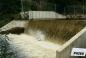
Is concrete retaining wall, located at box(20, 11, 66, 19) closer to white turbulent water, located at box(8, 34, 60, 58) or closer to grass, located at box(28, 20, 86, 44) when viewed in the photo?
grass, located at box(28, 20, 86, 44)

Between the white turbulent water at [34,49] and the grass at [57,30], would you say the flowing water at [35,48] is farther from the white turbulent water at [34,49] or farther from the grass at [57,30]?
the grass at [57,30]

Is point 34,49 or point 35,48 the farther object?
point 35,48

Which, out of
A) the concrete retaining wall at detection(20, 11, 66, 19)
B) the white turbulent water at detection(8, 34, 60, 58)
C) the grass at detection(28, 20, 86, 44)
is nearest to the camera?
the white turbulent water at detection(8, 34, 60, 58)

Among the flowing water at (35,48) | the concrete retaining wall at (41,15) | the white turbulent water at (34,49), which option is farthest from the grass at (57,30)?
the concrete retaining wall at (41,15)

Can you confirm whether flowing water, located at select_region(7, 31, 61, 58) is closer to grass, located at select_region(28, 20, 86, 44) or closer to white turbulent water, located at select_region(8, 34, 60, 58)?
white turbulent water, located at select_region(8, 34, 60, 58)

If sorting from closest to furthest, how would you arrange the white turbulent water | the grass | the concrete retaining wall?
the white turbulent water
the grass
the concrete retaining wall

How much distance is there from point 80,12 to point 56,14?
104 inches

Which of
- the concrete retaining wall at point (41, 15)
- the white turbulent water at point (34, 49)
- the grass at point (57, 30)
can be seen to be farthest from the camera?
the concrete retaining wall at point (41, 15)

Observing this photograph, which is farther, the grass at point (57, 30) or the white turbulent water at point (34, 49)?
the grass at point (57, 30)

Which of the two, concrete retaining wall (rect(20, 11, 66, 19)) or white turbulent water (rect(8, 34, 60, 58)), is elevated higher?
concrete retaining wall (rect(20, 11, 66, 19))

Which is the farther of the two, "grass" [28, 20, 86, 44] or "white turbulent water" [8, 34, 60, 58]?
"grass" [28, 20, 86, 44]

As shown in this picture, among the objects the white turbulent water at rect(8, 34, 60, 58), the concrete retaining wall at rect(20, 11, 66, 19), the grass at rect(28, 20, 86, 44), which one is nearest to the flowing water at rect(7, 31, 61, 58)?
the white turbulent water at rect(8, 34, 60, 58)

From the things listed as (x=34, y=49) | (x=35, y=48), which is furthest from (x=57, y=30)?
(x=34, y=49)

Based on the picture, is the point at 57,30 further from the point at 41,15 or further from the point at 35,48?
the point at 41,15
